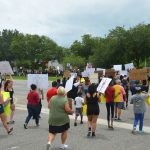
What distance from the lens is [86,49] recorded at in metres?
113

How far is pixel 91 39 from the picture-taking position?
11256 centimetres

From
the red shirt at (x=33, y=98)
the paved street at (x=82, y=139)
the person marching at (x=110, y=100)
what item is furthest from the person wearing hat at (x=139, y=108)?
the red shirt at (x=33, y=98)

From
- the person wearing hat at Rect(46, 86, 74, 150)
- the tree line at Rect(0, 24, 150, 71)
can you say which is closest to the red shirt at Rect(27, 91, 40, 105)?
the person wearing hat at Rect(46, 86, 74, 150)

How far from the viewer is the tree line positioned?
68.1 meters

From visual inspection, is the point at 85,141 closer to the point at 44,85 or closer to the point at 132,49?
the point at 44,85

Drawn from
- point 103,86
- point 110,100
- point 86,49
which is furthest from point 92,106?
point 86,49

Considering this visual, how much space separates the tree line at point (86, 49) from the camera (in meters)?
68.1

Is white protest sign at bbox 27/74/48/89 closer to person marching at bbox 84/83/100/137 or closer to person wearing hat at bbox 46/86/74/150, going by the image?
person marching at bbox 84/83/100/137

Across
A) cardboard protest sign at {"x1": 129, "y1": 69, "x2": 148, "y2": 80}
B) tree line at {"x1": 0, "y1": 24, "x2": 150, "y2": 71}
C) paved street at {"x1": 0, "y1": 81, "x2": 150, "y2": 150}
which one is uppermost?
tree line at {"x1": 0, "y1": 24, "x2": 150, "y2": 71}

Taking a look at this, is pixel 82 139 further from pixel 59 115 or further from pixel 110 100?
pixel 110 100

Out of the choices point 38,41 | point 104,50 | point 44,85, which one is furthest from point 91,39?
point 44,85

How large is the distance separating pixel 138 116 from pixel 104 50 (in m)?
59.5

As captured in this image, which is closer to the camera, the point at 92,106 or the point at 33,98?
the point at 92,106

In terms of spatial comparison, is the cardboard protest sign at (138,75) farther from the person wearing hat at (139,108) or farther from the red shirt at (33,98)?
the red shirt at (33,98)
